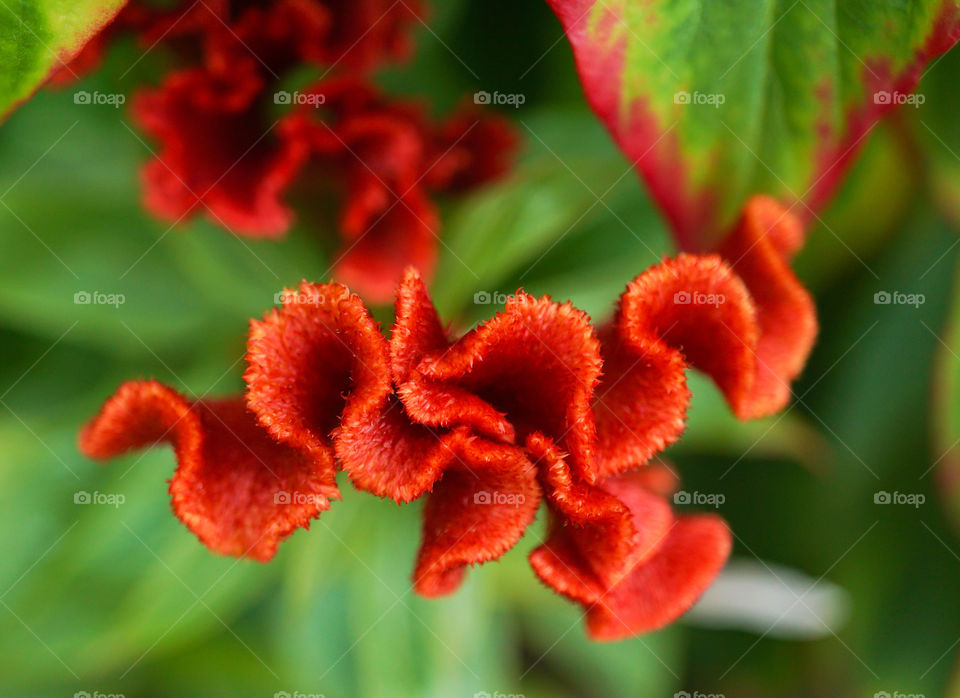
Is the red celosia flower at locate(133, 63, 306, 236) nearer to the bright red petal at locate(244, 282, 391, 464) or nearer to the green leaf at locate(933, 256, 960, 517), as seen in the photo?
the bright red petal at locate(244, 282, 391, 464)

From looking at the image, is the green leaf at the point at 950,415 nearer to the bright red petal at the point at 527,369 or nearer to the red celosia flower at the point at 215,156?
the bright red petal at the point at 527,369

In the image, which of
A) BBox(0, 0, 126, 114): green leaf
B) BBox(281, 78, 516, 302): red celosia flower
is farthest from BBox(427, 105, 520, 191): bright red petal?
BBox(0, 0, 126, 114): green leaf

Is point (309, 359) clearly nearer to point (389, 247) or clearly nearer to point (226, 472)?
point (226, 472)

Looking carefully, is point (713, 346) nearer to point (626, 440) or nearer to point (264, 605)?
point (626, 440)

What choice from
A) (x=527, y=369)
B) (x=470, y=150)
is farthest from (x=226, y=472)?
(x=470, y=150)

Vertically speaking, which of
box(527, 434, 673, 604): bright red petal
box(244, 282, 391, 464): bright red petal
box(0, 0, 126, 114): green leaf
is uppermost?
box(0, 0, 126, 114): green leaf
